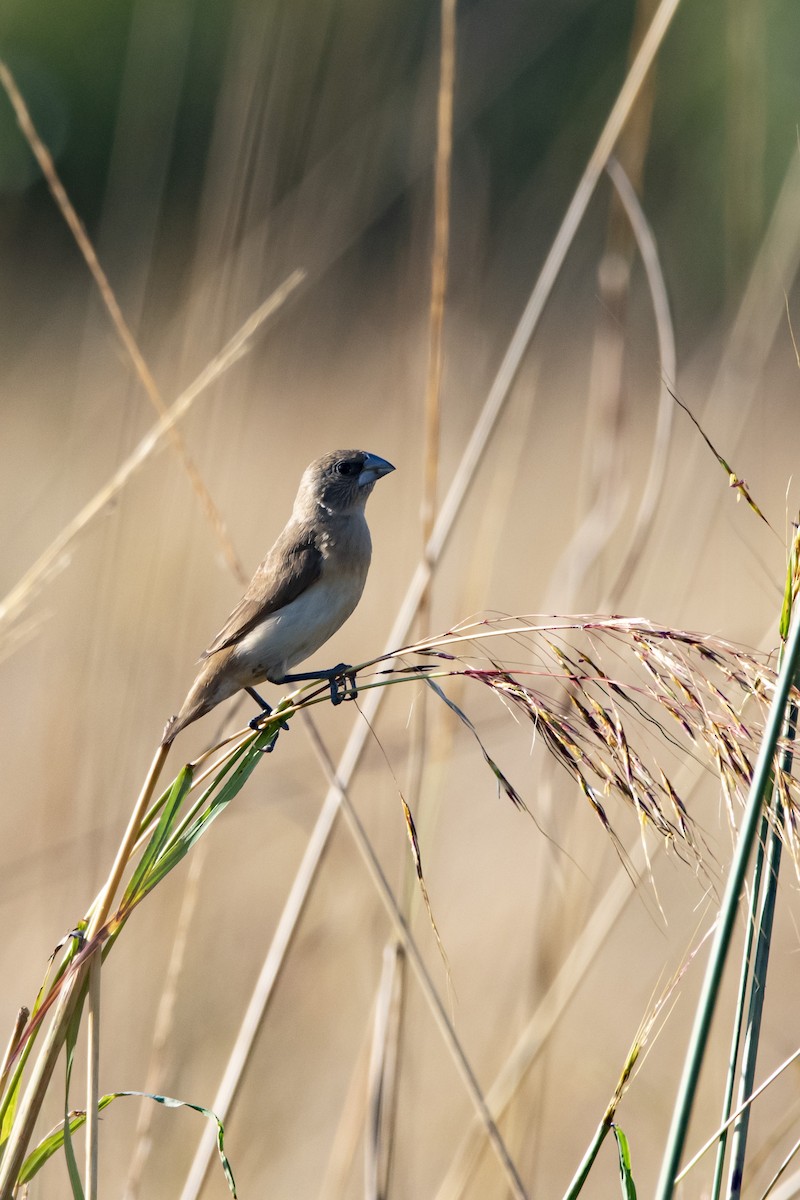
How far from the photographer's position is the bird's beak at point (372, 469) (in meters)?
3.08

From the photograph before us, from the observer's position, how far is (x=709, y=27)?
1073 cm

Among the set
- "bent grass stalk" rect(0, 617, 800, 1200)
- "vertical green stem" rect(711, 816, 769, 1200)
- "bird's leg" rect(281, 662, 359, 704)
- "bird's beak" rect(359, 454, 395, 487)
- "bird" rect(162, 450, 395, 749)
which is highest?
"bird's beak" rect(359, 454, 395, 487)

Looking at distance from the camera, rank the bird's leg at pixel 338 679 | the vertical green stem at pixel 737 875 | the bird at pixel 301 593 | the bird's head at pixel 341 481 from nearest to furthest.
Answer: the vertical green stem at pixel 737 875, the bird's leg at pixel 338 679, the bird at pixel 301 593, the bird's head at pixel 341 481

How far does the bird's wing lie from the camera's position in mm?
2592

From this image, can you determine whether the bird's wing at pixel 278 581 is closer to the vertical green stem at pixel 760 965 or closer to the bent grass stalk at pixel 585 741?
the bent grass stalk at pixel 585 741

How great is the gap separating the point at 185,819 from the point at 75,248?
1159cm

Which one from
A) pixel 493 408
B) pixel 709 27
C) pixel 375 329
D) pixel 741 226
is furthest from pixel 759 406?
pixel 709 27

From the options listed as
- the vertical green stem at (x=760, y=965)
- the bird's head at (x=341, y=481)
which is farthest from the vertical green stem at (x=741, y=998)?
the bird's head at (x=341, y=481)

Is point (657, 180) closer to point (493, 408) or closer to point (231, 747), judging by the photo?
point (493, 408)

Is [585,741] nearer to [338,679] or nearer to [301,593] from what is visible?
[338,679]

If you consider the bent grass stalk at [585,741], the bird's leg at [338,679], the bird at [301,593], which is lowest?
the bent grass stalk at [585,741]

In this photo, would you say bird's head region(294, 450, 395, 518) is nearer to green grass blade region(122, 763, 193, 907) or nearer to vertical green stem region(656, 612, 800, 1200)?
green grass blade region(122, 763, 193, 907)

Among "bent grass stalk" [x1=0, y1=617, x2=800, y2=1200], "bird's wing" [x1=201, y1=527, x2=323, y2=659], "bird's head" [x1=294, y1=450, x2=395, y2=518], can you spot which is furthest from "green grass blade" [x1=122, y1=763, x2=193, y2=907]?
"bird's head" [x1=294, y1=450, x2=395, y2=518]

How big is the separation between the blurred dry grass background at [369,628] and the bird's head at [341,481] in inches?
5.7
